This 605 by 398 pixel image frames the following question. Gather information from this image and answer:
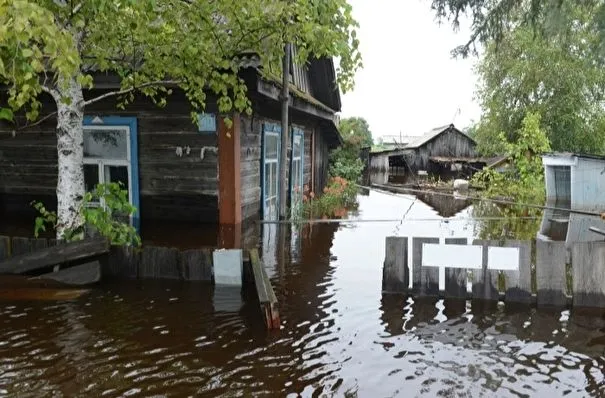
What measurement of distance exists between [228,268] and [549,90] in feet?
102

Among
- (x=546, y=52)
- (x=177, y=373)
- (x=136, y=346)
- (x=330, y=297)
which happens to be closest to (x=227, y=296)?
(x=330, y=297)

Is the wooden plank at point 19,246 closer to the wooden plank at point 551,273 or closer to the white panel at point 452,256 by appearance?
the white panel at point 452,256

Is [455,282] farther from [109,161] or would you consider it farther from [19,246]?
[109,161]

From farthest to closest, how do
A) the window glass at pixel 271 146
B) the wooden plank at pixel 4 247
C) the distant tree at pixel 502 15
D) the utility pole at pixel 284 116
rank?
the window glass at pixel 271 146 < the utility pole at pixel 284 116 < the distant tree at pixel 502 15 < the wooden plank at pixel 4 247

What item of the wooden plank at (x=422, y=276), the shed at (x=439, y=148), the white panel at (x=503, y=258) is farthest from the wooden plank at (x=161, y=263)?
the shed at (x=439, y=148)

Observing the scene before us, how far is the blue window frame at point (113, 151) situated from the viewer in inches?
Result: 427

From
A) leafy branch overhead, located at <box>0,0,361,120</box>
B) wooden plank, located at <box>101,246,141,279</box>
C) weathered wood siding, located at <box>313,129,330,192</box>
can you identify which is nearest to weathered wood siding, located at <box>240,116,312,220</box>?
leafy branch overhead, located at <box>0,0,361,120</box>

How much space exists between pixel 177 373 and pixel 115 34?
4.67 meters

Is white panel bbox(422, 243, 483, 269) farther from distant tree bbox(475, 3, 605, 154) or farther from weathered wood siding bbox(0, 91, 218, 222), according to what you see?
distant tree bbox(475, 3, 605, 154)

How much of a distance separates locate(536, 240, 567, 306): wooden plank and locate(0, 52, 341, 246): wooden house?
18.1 ft

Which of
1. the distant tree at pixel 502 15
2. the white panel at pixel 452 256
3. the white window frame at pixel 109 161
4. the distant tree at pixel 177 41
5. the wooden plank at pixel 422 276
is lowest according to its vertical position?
the wooden plank at pixel 422 276

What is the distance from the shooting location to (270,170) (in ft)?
44.5

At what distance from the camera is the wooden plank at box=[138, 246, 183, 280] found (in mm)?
6738

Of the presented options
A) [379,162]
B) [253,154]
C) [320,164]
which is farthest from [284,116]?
[379,162]
